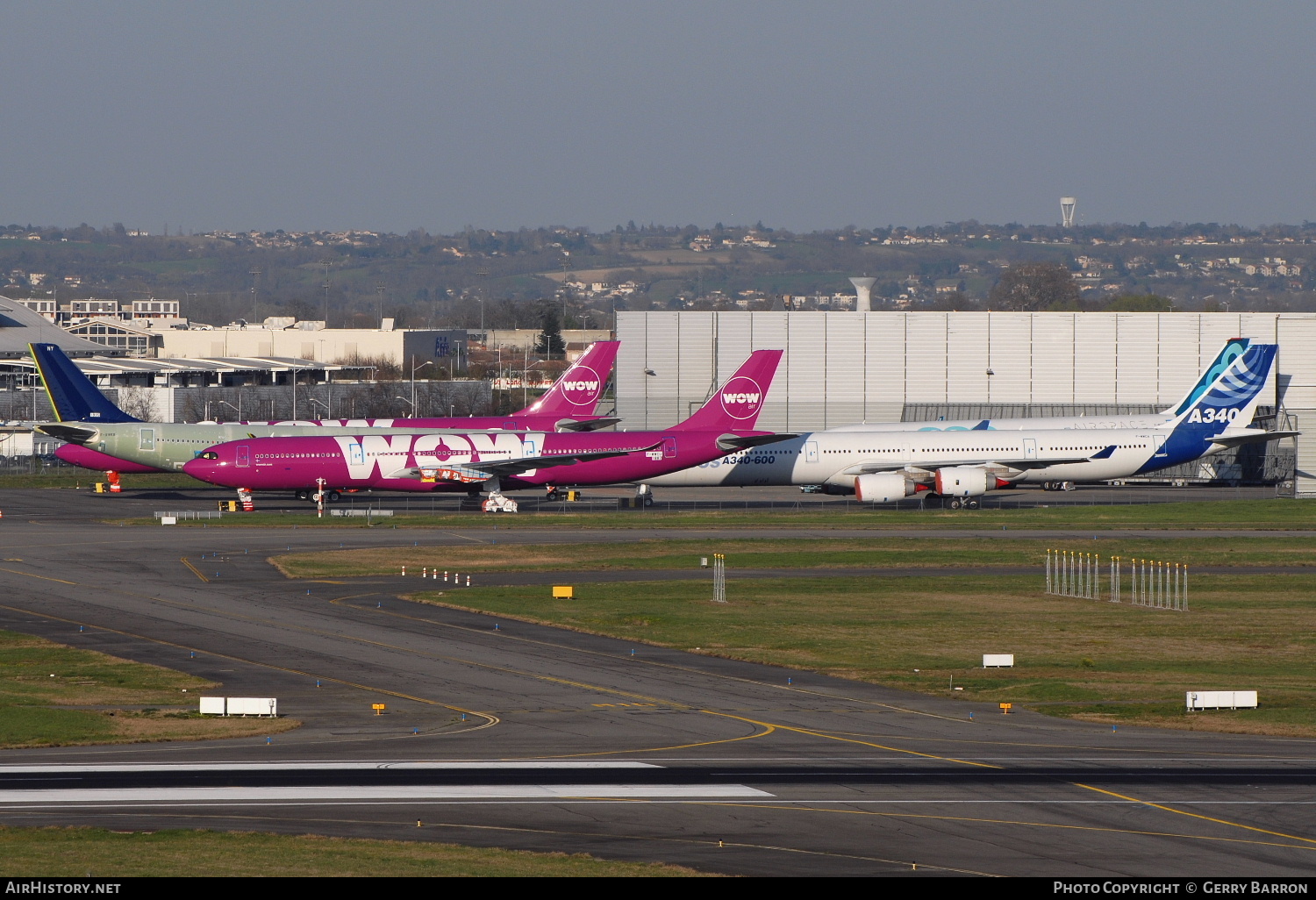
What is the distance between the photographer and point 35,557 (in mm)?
63250

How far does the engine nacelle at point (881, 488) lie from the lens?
89500mm

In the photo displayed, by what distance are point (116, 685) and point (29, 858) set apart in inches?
710

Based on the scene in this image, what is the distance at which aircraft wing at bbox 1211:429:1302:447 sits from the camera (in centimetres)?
9362

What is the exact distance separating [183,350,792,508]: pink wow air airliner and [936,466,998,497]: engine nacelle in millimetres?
10341

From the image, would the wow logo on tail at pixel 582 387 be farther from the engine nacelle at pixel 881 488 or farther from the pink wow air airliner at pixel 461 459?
the engine nacelle at pixel 881 488

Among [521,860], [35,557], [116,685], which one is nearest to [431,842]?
[521,860]

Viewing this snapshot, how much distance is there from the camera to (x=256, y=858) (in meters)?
21.7

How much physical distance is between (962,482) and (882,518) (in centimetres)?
966

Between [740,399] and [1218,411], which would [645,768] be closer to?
[740,399]

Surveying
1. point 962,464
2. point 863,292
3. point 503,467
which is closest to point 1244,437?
point 962,464

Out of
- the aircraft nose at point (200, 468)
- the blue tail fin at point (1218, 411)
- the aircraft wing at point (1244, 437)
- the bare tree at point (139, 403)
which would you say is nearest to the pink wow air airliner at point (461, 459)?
the aircraft nose at point (200, 468)

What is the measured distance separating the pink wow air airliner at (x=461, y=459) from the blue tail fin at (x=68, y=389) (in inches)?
318

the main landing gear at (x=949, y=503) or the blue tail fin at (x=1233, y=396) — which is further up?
the blue tail fin at (x=1233, y=396)

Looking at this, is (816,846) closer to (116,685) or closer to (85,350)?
(116,685)
